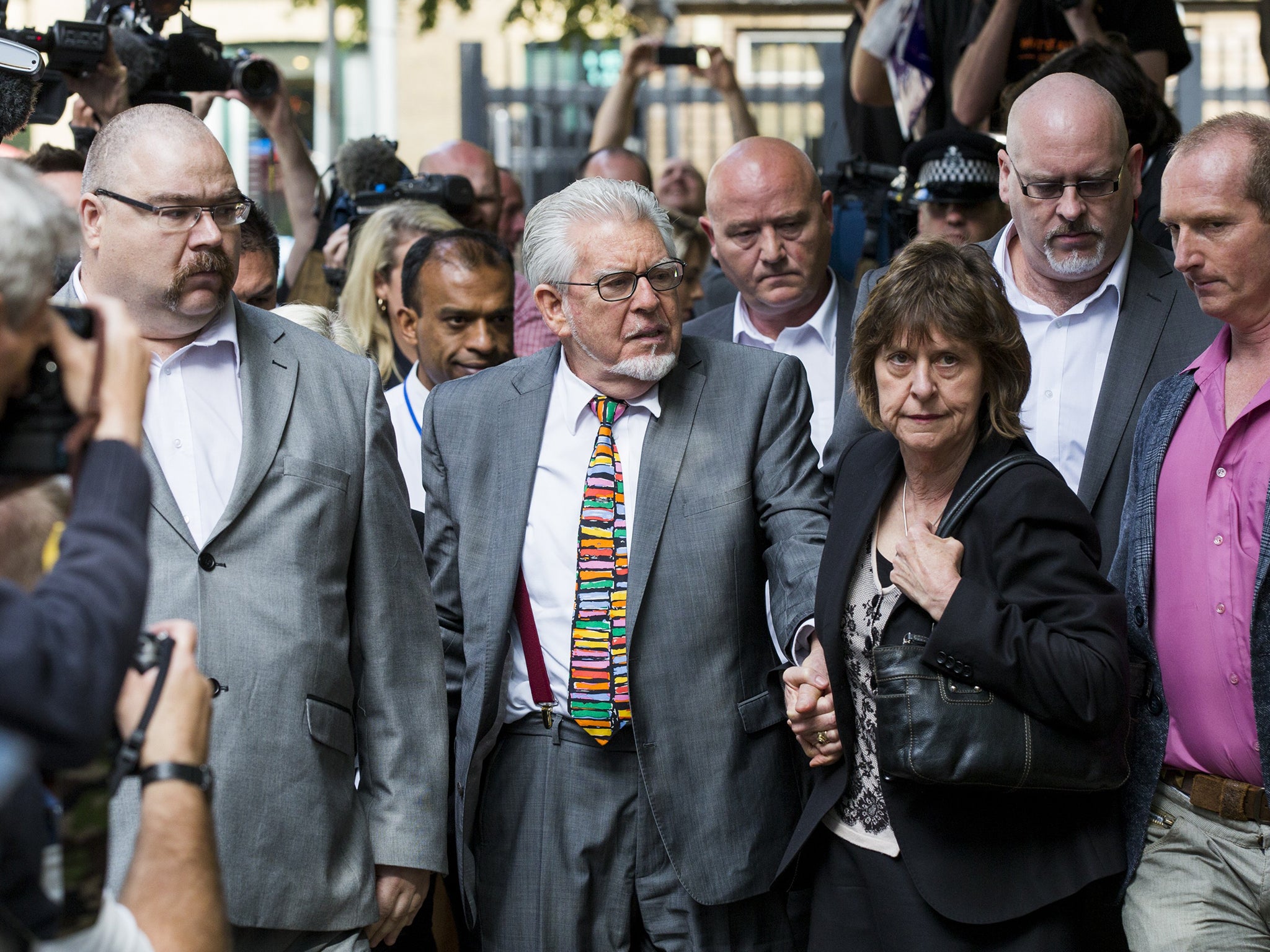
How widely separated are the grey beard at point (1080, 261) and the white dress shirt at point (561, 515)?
1.12 metres

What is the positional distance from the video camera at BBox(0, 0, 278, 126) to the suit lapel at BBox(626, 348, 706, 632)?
207cm

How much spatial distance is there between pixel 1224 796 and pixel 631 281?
172 cm

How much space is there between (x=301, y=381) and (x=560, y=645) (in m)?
0.85

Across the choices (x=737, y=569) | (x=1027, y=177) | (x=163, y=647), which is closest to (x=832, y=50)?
(x=1027, y=177)

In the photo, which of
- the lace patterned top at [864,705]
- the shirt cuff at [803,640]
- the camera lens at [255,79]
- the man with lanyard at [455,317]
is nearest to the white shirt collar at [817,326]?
the man with lanyard at [455,317]

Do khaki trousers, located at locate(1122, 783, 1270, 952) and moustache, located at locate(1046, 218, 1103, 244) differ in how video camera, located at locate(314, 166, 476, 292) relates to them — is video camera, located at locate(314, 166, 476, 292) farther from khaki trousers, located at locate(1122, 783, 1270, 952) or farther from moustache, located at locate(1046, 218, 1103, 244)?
khaki trousers, located at locate(1122, 783, 1270, 952)

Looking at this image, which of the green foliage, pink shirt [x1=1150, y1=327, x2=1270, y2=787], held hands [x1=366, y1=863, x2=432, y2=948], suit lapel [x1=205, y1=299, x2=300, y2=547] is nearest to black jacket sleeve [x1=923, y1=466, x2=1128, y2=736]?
pink shirt [x1=1150, y1=327, x2=1270, y2=787]

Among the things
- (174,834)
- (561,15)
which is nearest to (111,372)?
(174,834)

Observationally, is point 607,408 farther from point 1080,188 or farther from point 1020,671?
point 1080,188

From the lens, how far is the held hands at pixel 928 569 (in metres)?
3.04

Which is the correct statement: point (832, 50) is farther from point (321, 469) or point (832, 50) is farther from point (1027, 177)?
point (321, 469)

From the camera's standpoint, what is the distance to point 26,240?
1.74 metres

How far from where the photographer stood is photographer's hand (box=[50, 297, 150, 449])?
1842mm

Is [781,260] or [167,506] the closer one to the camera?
[167,506]
